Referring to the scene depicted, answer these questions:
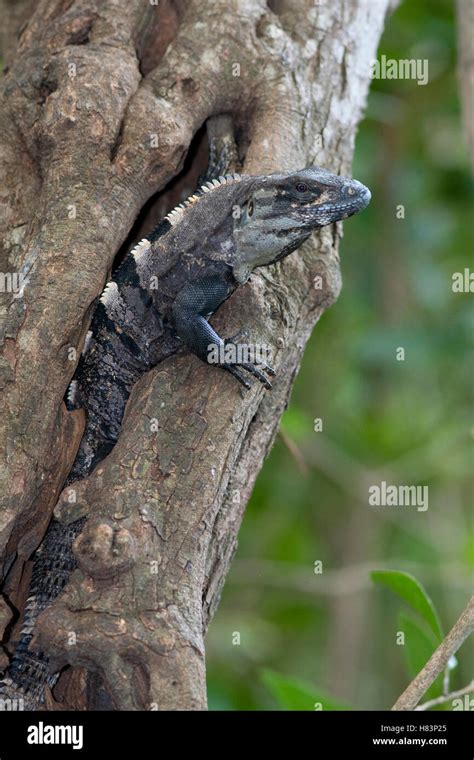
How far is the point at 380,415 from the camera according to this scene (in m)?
6.74

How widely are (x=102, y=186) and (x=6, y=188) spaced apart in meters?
0.44

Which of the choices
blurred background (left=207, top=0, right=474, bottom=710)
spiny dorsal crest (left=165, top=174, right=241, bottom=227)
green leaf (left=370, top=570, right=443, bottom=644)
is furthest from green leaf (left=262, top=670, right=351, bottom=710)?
blurred background (left=207, top=0, right=474, bottom=710)

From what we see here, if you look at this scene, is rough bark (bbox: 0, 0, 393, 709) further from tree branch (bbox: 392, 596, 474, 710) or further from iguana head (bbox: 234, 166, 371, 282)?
tree branch (bbox: 392, 596, 474, 710)

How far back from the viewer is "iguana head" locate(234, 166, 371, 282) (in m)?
3.05

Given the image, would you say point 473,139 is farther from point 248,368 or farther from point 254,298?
point 248,368

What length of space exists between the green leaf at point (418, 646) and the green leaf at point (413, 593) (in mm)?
107

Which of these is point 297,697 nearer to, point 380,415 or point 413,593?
point 413,593

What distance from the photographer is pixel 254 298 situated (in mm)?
3111

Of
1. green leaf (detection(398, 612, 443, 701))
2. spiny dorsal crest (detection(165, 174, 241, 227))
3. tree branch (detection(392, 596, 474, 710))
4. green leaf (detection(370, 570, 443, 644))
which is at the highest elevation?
spiny dorsal crest (detection(165, 174, 241, 227))

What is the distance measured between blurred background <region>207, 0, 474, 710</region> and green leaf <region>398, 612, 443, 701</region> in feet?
6.27

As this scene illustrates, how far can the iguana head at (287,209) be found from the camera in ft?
10.00

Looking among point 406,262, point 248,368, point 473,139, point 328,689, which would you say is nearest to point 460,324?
point 406,262

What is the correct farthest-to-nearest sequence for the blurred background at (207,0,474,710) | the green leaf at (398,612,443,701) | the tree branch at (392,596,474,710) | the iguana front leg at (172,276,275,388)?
the blurred background at (207,0,474,710), the green leaf at (398,612,443,701), the iguana front leg at (172,276,275,388), the tree branch at (392,596,474,710)

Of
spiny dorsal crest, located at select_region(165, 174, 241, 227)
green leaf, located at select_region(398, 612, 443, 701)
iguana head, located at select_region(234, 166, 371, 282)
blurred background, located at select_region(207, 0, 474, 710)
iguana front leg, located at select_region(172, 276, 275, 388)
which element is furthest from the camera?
blurred background, located at select_region(207, 0, 474, 710)
